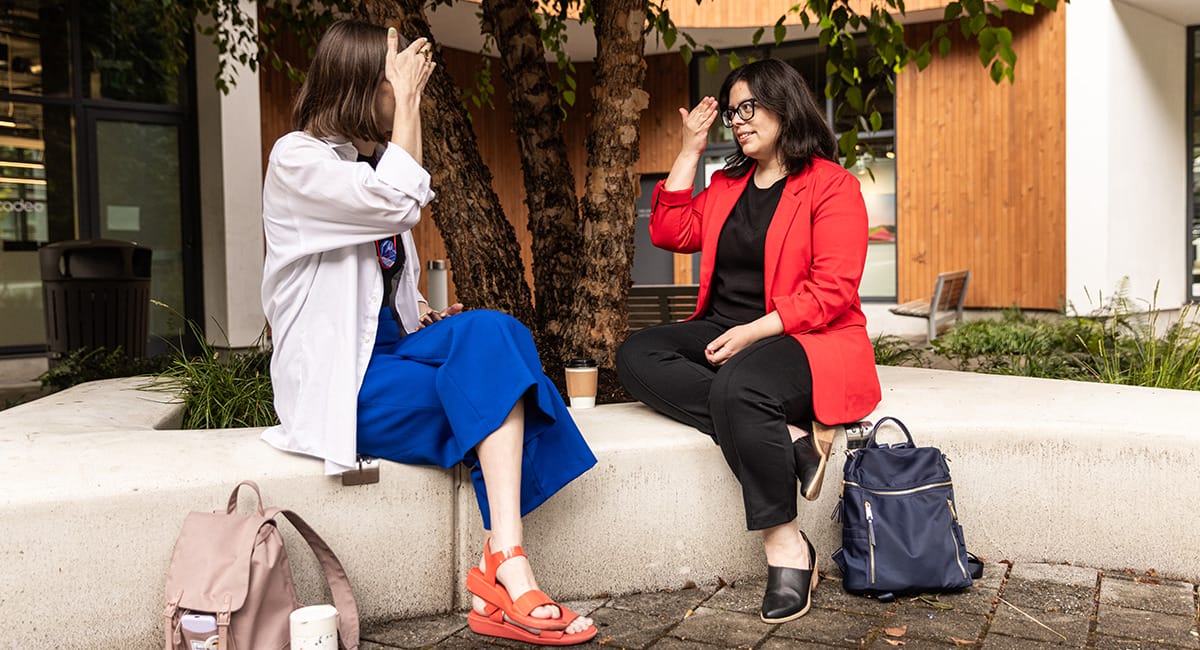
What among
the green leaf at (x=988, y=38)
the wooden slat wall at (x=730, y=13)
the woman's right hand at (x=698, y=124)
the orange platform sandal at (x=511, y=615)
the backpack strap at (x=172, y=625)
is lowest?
the orange platform sandal at (x=511, y=615)

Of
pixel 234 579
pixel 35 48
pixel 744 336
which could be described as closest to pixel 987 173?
pixel 744 336

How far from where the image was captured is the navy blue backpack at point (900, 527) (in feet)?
9.65

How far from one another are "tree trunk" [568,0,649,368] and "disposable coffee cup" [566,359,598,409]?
0.94m

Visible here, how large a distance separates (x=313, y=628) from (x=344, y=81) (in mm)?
1432

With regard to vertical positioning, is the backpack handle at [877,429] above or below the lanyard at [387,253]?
below

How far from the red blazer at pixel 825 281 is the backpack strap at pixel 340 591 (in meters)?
1.46

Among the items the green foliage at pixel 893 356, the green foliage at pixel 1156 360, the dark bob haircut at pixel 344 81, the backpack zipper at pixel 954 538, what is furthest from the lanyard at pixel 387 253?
the green foliage at pixel 893 356

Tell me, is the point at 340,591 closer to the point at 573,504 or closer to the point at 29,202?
the point at 573,504

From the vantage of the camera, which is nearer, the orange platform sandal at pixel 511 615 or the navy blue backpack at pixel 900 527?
the orange platform sandal at pixel 511 615

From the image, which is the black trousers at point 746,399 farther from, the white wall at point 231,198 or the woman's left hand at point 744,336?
the white wall at point 231,198

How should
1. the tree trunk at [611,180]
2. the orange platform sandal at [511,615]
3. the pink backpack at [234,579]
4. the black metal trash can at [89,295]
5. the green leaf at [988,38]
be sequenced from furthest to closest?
1. the black metal trash can at [89,295]
2. the tree trunk at [611,180]
3. the green leaf at [988,38]
4. the orange platform sandal at [511,615]
5. the pink backpack at [234,579]

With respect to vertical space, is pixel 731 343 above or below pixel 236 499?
above

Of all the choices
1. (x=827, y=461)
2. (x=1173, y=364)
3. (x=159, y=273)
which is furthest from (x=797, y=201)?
(x=159, y=273)

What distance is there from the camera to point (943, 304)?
11367 millimetres
